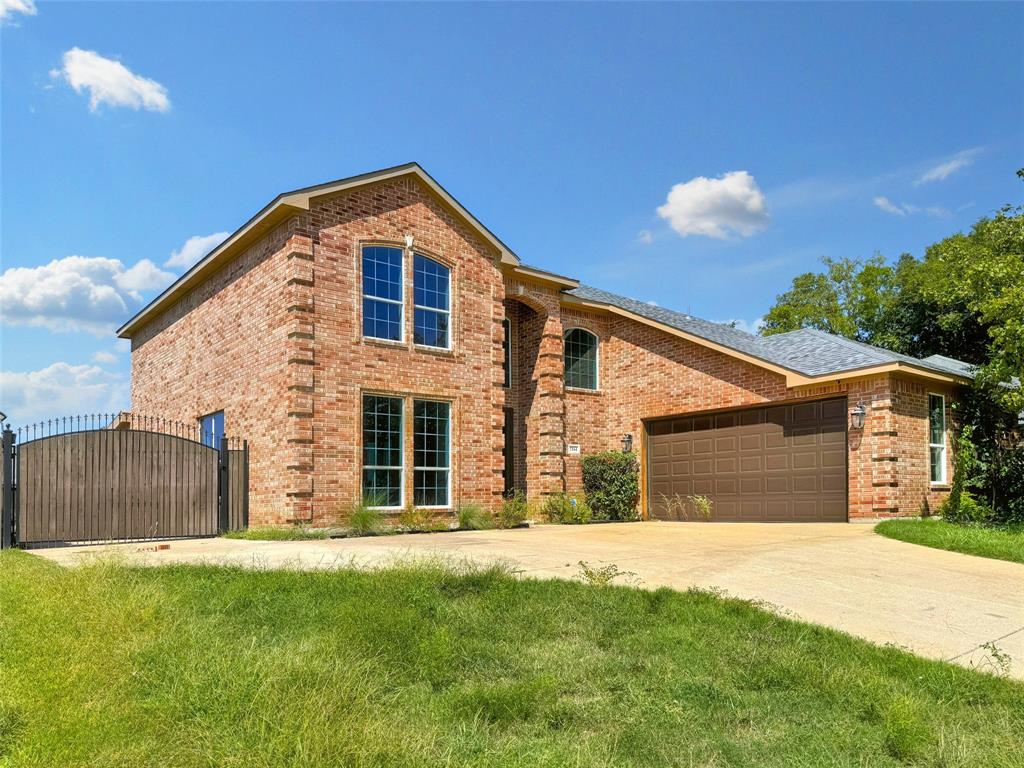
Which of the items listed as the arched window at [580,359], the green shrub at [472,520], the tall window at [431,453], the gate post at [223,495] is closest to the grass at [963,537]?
the green shrub at [472,520]

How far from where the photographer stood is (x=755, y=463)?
1789 cm

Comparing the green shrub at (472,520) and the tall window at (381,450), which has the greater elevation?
the tall window at (381,450)

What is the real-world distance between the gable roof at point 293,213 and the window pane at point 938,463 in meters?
10.4

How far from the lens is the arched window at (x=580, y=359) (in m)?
20.5

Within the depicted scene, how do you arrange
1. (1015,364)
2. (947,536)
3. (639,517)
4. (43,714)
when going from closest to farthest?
(43,714), (947,536), (1015,364), (639,517)

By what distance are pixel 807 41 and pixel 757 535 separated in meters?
8.98

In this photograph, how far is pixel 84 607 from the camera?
6.21 m

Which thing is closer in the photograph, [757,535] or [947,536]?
[947,536]

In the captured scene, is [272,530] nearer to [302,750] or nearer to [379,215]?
[379,215]

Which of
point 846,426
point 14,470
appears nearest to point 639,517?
point 846,426

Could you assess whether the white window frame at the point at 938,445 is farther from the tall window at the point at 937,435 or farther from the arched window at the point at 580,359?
the arched window at the point at 580,359

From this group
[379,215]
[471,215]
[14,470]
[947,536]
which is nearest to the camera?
[947,536]

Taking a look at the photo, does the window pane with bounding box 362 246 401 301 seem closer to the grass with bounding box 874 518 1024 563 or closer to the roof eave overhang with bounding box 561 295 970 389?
the roof eave overhang with bounding box 561 295 970 389

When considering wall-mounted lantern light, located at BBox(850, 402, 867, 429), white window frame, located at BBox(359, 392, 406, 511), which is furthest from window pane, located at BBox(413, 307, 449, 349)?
wall-mounted lantern light, located at BBox(850, 402, 867, 429)
